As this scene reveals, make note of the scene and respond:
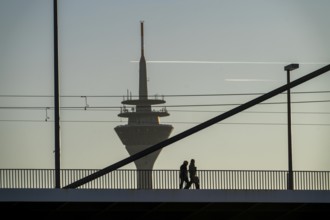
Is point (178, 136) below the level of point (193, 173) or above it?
above

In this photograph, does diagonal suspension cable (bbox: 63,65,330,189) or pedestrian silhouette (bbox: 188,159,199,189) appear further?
pedestrian silhouette (bbox: 188,159,199,189)

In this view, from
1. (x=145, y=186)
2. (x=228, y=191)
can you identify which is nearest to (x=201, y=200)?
(x=228, y=191)

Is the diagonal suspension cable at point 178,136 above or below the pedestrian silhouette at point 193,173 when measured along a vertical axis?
above

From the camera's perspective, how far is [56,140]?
169ft

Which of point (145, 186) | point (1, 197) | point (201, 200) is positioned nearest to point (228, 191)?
point (201, 200)

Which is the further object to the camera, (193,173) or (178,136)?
(193,173)

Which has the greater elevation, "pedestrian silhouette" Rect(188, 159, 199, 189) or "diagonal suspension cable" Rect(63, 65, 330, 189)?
"diagonal suspension cable" Rect(63, 65, 330, 189)

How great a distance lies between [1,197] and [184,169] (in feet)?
26.9

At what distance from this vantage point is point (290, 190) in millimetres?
51000

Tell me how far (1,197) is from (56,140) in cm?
366

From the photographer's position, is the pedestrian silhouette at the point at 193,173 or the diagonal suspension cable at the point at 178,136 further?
the pedestrian silhouette at the point at 193,173

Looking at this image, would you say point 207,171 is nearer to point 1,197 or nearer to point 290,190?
point 290,190
